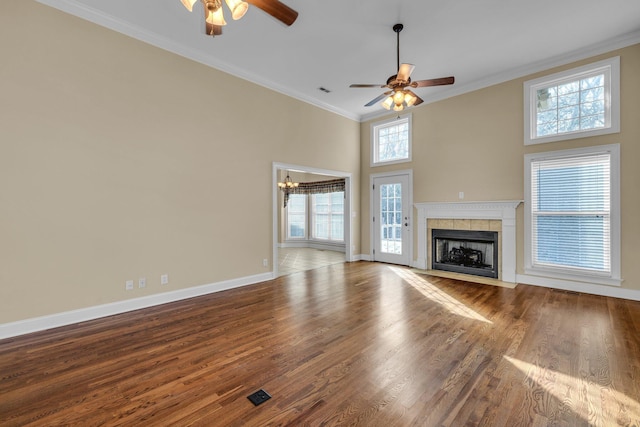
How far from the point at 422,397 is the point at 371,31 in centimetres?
404

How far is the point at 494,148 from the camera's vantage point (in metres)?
5.04

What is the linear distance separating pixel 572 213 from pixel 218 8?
5.33m

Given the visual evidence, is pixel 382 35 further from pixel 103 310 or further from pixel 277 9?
pixel 103 310

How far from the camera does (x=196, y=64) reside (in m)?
4.17

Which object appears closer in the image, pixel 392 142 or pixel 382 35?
pixel 382 35

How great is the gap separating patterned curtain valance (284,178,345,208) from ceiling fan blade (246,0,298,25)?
20.5ft

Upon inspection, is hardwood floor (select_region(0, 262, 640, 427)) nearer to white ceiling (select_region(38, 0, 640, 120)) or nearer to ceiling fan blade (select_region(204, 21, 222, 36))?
ceiling fan blade (select_region(204, 21, 222, 36))

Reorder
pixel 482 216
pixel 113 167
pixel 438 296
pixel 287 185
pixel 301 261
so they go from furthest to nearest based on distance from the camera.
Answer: pixel 287 185 → pixel 301 261 → pixel 482 216 → pixel 438 296 → pixel 113 167

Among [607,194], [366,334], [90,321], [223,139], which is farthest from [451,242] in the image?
[90,321]

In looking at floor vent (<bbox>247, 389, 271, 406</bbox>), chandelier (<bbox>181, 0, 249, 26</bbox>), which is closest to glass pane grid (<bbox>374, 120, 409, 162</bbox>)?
chandelier (<bbox>181, 0, 249, 26</bbox>)

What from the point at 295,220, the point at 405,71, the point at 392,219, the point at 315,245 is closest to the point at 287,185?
the point at 295,220

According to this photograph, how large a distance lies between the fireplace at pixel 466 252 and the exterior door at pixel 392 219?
25.1 inches

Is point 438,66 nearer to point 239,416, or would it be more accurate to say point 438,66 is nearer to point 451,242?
point 451,242

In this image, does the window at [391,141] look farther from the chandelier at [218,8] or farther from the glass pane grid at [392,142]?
the chandelier at [218,8]
